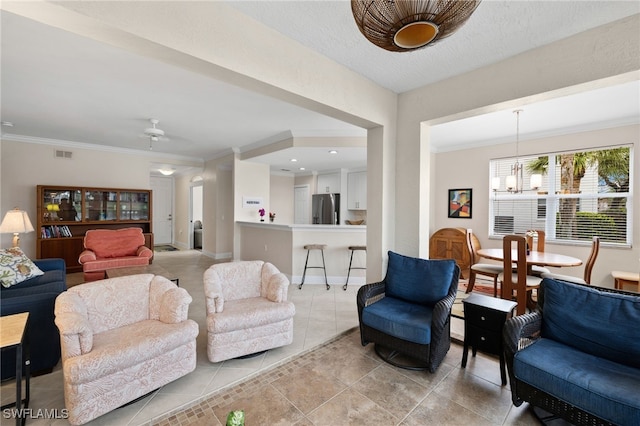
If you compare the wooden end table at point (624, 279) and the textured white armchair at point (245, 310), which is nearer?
the textured white armchair at point (245, 310)

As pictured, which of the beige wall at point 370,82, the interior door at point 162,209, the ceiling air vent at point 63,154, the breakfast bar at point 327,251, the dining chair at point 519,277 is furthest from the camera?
the interior door at point 162,209

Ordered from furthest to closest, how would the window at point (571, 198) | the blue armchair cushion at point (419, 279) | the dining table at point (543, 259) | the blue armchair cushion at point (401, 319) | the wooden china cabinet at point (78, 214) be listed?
the wooden china cabinet at point (78, 214) → the window at point (571, 198) → the dining table at point (543, 259) → the blue armchair cushion at point (419, 279) → the blue armchair cushion at point (401, 319)

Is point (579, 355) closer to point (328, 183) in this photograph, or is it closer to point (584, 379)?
point (584, 379)

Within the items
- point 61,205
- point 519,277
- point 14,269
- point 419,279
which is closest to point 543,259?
point 519,277

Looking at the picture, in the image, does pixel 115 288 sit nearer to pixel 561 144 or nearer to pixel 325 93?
pixel 325 93

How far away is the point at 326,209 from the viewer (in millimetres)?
7801

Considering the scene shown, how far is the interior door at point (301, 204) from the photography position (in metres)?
8.53

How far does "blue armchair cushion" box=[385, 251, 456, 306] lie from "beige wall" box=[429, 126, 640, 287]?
337 centimetres

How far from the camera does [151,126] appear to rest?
14.9 feet

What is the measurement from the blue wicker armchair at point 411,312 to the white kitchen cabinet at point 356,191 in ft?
14.1

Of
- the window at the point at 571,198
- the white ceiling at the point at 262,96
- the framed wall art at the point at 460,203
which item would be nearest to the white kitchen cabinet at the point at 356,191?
the white ceiling at the point at 262,96

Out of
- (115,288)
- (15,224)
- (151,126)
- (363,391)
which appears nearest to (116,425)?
(115,288)

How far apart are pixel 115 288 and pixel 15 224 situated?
2470 millimetres

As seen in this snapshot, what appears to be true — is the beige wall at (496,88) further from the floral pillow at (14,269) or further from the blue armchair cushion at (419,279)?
the floral pillow at (14,269)
